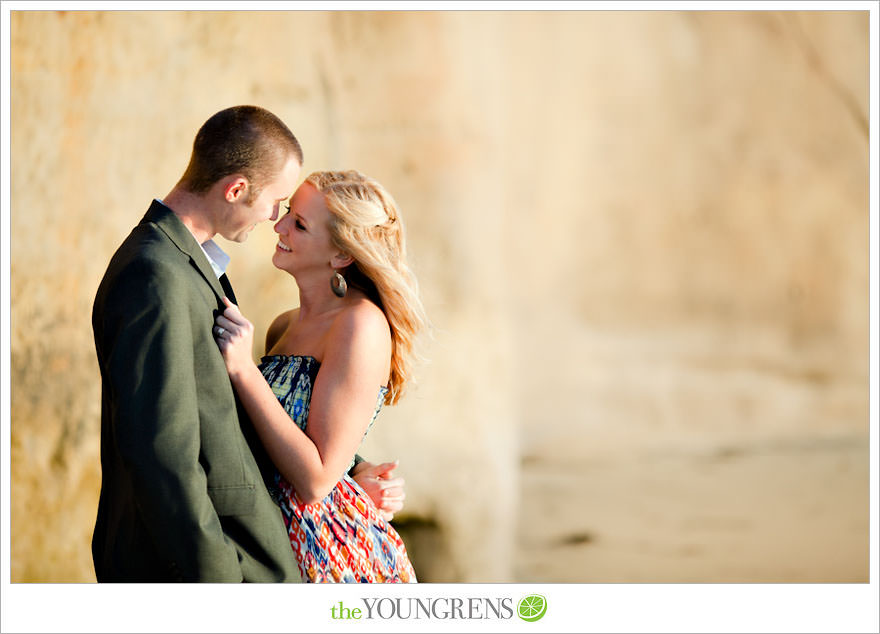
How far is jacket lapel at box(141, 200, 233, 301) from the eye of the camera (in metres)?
1.92

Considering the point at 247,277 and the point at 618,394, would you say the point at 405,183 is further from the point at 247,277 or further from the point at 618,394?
the point at 618,394

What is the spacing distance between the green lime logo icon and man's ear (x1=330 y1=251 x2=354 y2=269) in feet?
3.32

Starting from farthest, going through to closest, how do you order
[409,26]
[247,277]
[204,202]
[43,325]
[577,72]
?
1. [577,72]
2. [409,26]
3. [247,277]
4. [43,325]
5. [204,202]

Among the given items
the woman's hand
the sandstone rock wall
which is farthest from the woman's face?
the sandstone rock wall

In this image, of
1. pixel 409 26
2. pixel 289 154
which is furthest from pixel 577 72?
pixel 289 154

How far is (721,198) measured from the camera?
6293mm

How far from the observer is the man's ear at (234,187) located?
6.72ft

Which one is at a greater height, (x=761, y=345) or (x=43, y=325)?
(x=43, y=325)

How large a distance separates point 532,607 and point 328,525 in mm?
706

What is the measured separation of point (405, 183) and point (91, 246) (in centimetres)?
144

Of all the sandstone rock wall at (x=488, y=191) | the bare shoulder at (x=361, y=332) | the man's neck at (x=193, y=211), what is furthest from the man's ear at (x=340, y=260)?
the sandstone rock wall at (x=488, y=191)

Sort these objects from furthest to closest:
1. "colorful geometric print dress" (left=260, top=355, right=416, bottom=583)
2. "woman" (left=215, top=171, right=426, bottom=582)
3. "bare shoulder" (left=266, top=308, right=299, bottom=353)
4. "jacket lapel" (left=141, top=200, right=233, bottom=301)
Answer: "bare shoulder" (left=266, top=308, right=299, bottom=353) → "colorful geometric print dress" (left=260, top=355, right=416, bottom=583) → "woman" (left=215, top=171, right=426, bottom=582) → "jacket lapel" (left=141, top=200, right=233, bottom=301)

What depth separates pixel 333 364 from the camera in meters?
2.15

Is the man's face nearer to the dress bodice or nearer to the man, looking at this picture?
the man
